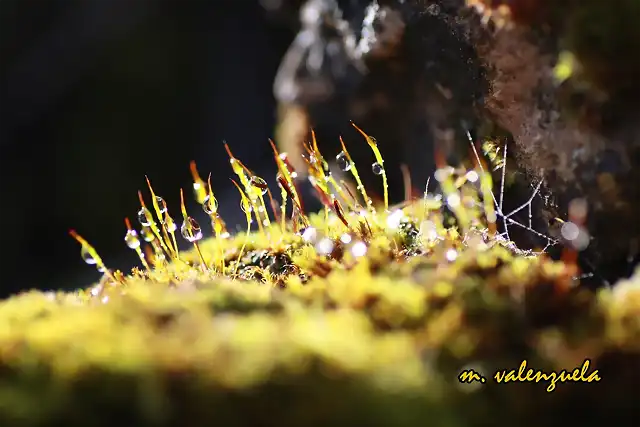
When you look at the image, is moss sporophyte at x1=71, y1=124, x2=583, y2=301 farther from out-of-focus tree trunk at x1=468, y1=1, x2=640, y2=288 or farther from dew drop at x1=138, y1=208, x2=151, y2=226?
out-of-focus tree trunk at x1=468, y1=1, x2=640, y2=288

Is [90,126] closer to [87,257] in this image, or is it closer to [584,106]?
[87,257]

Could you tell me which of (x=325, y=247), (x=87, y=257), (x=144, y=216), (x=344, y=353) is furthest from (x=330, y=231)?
(x=344, y=353)

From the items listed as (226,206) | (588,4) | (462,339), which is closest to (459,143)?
(588,4)

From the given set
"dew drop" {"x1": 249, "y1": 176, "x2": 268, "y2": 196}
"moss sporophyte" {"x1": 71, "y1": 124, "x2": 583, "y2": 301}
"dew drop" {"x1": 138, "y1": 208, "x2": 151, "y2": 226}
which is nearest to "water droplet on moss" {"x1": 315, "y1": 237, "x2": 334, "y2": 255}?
"moss sporophyte" {"x1": 71, "y1": 124, "x2": 583, "y2": 301}

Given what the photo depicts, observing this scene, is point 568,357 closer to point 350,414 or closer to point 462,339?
point 462,339

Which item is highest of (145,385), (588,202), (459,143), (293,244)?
(459,143)
